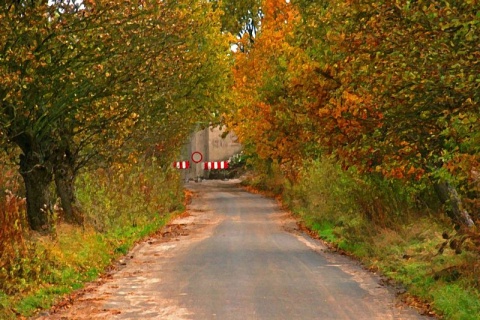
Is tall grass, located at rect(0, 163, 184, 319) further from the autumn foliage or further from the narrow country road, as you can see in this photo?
the autumn foliage

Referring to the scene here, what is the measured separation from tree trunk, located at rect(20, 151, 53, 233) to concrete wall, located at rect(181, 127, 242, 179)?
51.4 m

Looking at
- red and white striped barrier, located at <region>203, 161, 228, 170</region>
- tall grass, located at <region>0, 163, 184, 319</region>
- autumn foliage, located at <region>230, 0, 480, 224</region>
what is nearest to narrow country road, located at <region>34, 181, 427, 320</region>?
tall grass, located at <region>0, 163, 184, 319</region>

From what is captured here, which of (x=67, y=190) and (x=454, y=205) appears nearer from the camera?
(x=454, y=205)

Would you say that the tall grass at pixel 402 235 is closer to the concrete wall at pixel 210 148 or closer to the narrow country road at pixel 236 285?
the narrow country road at pixel 236 285

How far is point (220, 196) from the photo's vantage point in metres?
53.5

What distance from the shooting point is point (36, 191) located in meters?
19.6

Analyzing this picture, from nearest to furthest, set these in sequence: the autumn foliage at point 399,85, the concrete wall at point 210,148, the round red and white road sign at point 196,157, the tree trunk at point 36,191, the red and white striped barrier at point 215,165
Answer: the autumn foliage at point 399,85 < the tree trunk at point 36,191 < the round red and white road sign at point 196,157 < the red and white striped barrier at point 215,165 < the concrete wall at point 210,148

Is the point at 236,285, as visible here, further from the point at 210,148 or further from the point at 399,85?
the point at 210,148

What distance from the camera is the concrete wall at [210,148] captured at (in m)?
73.8

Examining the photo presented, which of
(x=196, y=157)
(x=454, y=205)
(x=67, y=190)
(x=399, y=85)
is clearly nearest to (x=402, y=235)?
(x=454, y=205)

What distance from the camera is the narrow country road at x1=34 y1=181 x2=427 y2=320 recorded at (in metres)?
12.8

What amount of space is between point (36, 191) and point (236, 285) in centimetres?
613

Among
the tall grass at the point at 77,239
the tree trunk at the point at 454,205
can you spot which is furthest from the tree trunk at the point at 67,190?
the tree trunk at the point at 454,205

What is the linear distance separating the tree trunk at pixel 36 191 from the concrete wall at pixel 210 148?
51.4 metres
